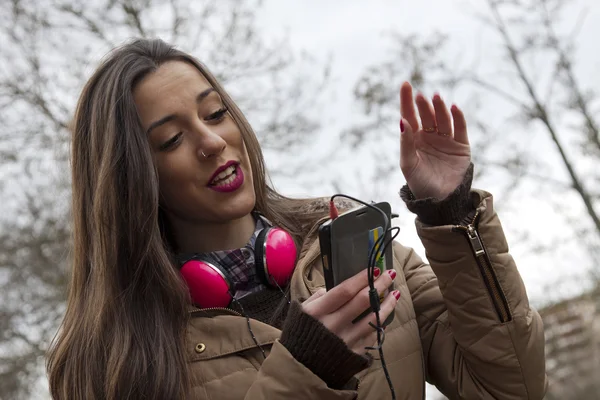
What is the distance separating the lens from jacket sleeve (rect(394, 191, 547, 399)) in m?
1.89

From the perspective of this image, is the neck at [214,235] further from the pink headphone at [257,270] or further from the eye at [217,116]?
the eye at [217,116]

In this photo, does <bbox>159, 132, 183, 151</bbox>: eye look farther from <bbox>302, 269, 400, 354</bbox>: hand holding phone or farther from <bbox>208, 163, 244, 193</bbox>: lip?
<bbox>302, 269, 400, 354</bbox>: hand holding phone

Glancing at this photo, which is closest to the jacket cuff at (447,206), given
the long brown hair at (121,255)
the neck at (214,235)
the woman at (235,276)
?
the woman at (235,276)

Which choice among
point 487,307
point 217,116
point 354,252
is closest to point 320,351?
point 354,252

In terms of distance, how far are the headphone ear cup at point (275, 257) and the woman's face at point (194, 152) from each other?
0.47 ft

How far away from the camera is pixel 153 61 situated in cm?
241

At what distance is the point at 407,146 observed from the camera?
193cm

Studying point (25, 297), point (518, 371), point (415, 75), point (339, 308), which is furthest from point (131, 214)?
point (415, 75)

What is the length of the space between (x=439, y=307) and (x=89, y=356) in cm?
119

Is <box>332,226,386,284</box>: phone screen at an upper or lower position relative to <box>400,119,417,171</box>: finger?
lower

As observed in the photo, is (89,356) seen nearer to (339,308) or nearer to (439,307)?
(339,308)

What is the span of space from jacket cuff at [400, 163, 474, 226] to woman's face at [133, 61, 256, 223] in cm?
66

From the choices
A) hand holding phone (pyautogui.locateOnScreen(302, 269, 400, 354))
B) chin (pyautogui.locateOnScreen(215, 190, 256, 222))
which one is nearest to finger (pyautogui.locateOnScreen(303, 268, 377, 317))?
hand holding phone (pyautogui.locateOnScreen(302, 269, 400, 354))

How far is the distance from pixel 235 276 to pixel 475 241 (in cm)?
85
